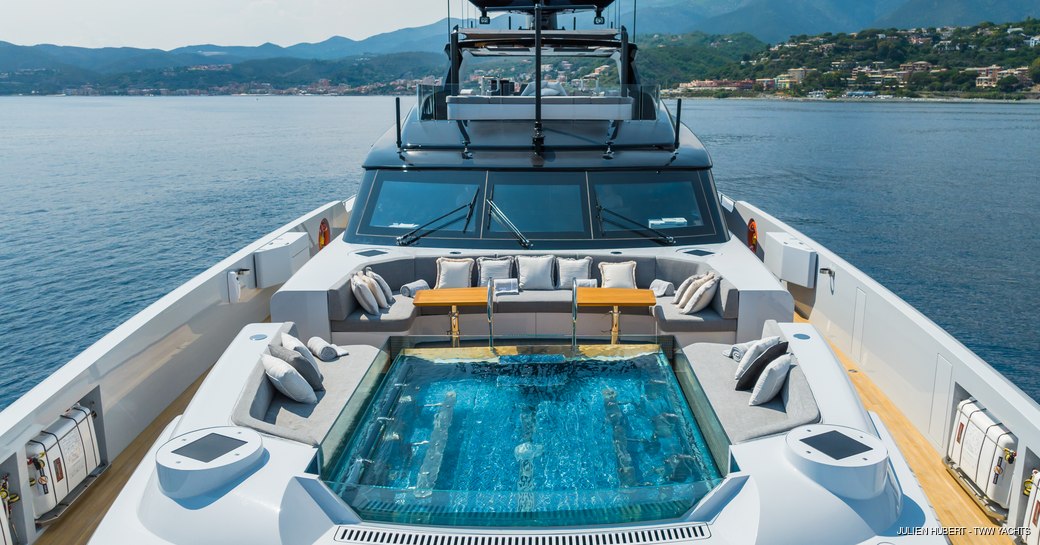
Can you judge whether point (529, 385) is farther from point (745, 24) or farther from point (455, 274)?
point (745, 24)

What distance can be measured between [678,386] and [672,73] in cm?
6688

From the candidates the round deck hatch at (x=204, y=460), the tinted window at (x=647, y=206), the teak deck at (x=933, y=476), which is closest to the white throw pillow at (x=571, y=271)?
the tinted window at (x=647, y=206)

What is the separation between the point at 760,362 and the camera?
4.19 metres

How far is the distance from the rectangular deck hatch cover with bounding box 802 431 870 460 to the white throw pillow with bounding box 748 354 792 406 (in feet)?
3.05

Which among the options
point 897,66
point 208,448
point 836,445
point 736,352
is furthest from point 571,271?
point 897,66

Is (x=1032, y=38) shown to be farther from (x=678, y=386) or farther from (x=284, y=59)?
(x=284, y=59)

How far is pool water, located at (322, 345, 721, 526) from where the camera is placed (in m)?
3.00

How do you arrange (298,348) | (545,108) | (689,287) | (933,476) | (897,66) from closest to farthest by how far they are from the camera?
(933,476), (298,348), (689,287), (545,108), (897,66)

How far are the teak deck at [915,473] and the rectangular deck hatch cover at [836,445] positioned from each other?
112cm

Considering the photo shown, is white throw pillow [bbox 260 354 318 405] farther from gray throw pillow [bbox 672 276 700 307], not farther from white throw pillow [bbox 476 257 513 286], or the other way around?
gray throw pillow [bbox 672 276 700 307]

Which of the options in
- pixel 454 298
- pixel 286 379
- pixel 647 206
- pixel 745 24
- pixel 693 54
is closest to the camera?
pixel 286 379

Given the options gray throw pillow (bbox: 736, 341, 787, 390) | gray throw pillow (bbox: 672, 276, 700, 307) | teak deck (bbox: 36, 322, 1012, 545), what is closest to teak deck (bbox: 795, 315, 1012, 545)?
teak deck (bbox: 36, 322, 1012, 545)

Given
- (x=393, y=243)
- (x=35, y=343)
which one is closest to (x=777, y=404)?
(x=393, y=243)

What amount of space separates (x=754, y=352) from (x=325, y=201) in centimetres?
2245
